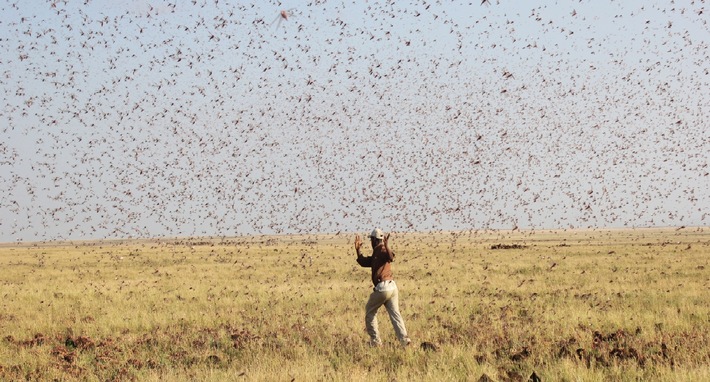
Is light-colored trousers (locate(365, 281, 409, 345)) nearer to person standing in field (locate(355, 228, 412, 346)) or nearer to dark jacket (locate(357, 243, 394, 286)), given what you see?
person standing in field (locate(355, 228, 412, 346))

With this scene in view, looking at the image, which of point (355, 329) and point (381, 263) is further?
point (355, 329)

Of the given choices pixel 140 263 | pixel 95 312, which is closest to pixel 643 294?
pixel 95 312

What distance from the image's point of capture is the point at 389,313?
528 inches

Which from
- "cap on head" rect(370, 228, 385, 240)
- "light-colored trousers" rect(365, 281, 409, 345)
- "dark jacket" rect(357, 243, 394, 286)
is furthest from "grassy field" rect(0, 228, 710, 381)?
"cap on head" rect(370, 228, 385, 240)

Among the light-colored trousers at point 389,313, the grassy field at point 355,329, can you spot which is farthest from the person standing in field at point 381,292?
the grassy field at point 355,329

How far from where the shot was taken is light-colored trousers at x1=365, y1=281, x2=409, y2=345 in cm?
1322

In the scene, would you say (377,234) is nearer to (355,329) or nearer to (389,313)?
(389,313)

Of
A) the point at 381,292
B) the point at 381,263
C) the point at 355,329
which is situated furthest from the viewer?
the point at 355,329

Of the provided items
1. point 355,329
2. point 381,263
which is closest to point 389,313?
point 381,263

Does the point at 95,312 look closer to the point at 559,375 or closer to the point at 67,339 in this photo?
the point at 67,339

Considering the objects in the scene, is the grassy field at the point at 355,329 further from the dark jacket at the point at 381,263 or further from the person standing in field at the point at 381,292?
the dark jacket at the point at 381,263

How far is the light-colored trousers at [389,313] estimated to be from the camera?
13219mm

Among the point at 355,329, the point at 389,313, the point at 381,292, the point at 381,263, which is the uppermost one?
Answer: the point at 381,263

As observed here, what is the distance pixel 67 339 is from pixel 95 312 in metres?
5.68
